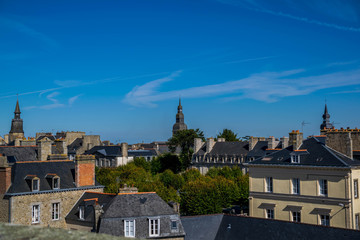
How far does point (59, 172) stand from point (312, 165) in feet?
75.5

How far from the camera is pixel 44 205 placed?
3153 centimetres

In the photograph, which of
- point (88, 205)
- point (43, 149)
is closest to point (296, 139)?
point (88, 205)

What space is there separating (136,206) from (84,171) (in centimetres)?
961

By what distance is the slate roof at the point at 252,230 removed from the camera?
24.4 m

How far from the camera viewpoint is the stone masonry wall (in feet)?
98.4

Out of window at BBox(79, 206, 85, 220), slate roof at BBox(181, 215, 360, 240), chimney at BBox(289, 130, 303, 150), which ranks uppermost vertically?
chimney at BBox(289, 130, 303, 150)

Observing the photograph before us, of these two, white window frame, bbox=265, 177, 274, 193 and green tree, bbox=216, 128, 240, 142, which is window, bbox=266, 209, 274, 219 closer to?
white window frame, bbox=265, 177, 274, 193

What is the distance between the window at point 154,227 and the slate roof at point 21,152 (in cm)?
2350

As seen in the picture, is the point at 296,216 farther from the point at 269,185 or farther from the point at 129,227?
the point at 129,227

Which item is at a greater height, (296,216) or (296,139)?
(296,139)

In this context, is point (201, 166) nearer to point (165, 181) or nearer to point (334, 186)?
point (165, 181)

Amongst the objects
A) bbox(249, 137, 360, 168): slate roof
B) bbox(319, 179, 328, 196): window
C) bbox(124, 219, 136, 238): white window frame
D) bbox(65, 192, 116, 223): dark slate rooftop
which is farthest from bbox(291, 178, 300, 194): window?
bbox(65, 192, 116, 223): dark slate rooftop

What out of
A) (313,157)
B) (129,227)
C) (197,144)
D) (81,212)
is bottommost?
(129,227)

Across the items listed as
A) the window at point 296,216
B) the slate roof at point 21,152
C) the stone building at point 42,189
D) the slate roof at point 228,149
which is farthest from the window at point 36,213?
the slate roof at point 228,149
